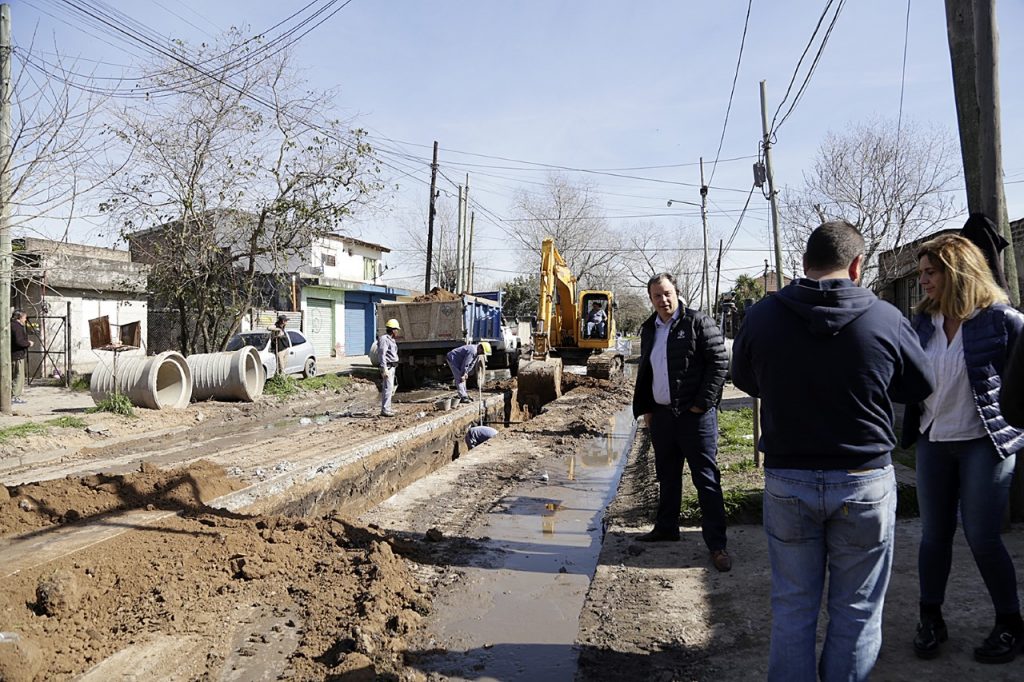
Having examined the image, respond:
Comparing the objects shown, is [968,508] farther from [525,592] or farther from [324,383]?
[324,383]

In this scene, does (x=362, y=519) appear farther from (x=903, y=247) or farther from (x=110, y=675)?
(x=903, y=247)

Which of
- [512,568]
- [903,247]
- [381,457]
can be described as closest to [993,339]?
[512,568]

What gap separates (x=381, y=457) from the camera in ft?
31.8

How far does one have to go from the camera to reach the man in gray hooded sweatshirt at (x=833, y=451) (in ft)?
8.09

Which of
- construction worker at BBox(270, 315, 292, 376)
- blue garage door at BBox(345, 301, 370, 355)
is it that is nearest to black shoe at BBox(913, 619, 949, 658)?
construction worker at BBox(270, 315, 292, 376)

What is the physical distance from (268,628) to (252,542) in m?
1.12

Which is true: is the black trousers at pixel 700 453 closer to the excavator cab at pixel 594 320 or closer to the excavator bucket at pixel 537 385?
the excavator bucket at pixel 537 385

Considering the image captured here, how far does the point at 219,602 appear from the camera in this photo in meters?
4.72

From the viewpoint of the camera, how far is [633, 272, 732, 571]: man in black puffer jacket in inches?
187

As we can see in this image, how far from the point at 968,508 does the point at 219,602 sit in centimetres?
422

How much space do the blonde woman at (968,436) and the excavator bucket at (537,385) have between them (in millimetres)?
14698

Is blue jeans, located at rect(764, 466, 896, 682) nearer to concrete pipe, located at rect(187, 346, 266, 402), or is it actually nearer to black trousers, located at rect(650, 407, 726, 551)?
black trousers, located at rect(650, 407, 726, 551)

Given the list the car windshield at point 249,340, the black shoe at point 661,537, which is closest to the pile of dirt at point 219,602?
the black shoe at point 661,537

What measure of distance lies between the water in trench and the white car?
1146 centimetres
